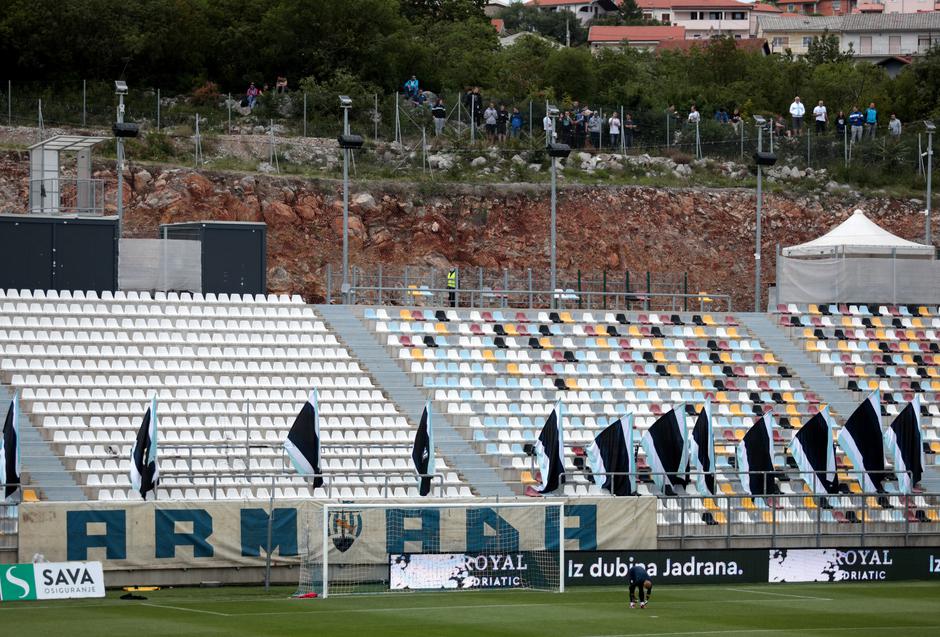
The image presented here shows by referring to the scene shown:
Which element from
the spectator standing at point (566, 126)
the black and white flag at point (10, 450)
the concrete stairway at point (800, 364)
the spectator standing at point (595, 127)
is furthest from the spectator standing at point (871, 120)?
the black and white flag at point (10, 450)

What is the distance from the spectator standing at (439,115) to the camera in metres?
58.8

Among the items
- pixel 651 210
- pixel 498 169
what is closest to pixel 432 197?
pixel 498 169

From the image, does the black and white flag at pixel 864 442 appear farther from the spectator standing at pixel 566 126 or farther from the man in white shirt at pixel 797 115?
the man in white shirt at pixel 797 115

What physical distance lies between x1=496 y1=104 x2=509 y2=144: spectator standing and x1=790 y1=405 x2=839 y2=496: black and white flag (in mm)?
30129

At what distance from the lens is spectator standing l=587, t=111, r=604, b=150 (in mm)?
62500

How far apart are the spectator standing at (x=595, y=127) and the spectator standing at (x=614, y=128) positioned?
451 mm

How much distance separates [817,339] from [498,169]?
68.7 feet

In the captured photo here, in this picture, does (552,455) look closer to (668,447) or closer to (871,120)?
(668,447)

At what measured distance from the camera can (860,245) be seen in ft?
158

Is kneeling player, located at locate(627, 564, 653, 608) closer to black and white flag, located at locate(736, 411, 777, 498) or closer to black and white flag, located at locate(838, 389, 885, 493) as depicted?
black and white flag, located at locate(736, 411, 777, 498)

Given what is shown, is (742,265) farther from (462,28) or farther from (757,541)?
(757,541)

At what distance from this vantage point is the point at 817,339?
45.4 meters

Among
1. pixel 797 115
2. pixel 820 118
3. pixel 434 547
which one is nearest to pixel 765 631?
pixel 434 547

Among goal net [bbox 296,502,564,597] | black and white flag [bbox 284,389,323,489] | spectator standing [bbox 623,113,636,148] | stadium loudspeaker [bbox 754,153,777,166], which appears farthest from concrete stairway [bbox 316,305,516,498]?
spectator standing [bbox 623,113,636,148]
